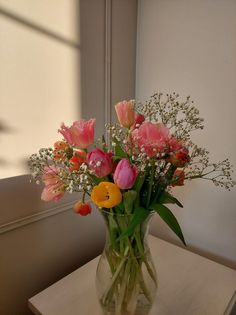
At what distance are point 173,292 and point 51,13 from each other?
114cm

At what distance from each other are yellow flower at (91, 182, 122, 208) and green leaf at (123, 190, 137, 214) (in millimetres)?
23

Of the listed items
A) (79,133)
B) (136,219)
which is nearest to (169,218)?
(136,219)

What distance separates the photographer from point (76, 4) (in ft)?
3.29

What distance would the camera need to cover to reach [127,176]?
521 mm

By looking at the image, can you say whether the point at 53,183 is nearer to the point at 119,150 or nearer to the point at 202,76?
the point at 119,150

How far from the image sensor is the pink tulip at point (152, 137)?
1.73ft

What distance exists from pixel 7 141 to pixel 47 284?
639 millimetres

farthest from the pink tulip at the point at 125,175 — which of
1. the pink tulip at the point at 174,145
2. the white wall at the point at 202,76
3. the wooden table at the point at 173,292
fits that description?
the white wall at the point at 202,76

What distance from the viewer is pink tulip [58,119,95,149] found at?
0.59 metres

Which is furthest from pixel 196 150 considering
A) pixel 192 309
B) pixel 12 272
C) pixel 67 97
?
pixel 12 272

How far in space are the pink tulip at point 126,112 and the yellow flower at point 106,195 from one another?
0.17m

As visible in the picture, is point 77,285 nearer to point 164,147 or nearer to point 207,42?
→ point 164,147

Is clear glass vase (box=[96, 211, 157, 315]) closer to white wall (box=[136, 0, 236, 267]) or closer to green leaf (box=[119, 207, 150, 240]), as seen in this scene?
green leaf (box=[119, 207, 150, 240])

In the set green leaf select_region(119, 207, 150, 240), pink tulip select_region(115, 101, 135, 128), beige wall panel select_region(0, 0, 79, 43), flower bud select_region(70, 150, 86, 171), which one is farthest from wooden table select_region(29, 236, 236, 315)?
beige wall panel select_region(0, 0, 79, 43)
